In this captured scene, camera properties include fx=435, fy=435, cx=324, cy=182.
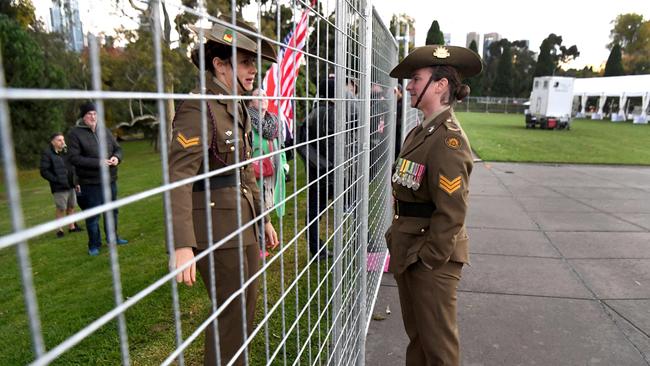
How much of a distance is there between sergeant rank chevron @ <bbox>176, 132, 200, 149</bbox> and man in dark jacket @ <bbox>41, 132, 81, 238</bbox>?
4.40 meters

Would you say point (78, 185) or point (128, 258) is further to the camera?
point (128, 258)

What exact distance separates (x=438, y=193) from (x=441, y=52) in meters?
0.78

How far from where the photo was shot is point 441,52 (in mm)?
2342

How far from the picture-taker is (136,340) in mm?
3281

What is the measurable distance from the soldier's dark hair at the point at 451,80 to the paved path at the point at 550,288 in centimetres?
180

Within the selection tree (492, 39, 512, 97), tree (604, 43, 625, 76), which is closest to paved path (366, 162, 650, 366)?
tree (604, 43, 625, 76)

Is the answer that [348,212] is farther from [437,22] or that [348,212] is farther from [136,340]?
[437,22]

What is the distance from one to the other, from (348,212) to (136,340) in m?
2.07

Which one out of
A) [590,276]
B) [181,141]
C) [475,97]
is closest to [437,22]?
[475,97]

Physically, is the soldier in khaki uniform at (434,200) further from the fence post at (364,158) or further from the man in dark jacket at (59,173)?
the man in dark jacket at (59,173)

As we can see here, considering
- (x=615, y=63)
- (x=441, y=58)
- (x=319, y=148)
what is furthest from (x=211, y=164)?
(x=615, y=63)

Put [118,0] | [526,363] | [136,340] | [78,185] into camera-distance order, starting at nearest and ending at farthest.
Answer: [118,0] < [526,363] < [136,340] < [78,185]

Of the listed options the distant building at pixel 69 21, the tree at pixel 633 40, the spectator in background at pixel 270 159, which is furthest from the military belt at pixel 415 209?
the tree at pixel 633 40

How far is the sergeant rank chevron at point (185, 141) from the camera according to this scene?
60.5 inches
